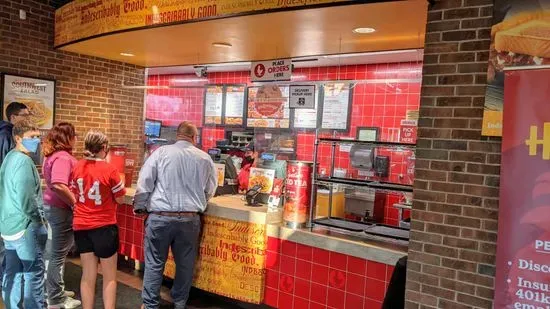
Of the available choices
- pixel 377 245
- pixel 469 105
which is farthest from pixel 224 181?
pixel 469 105

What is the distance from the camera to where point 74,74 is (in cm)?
604

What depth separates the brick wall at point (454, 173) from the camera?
2.80 metres

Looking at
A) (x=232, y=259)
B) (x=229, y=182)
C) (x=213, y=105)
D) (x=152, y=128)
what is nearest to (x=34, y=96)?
(x=152, y=128)

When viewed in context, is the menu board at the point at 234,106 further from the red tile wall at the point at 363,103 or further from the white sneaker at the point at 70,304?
the white sneaker at the point at 70,304

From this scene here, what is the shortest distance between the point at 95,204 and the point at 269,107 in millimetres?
2874

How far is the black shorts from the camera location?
12.1ft

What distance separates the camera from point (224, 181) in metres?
5.13

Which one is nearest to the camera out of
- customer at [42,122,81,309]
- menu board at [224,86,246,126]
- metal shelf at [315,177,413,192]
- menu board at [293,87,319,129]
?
metal shelf at [315,177,413,192]

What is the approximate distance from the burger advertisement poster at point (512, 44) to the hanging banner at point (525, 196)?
10 cm

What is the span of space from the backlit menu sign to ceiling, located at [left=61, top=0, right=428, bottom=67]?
120 mm

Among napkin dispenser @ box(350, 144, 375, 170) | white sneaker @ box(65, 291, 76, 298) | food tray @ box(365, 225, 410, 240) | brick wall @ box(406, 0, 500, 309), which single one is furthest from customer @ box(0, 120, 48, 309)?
napkin dispenser @ box(350, 144, 375, 170)

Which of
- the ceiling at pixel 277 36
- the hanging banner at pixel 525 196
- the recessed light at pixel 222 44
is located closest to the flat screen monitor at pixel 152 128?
the ceiling at pixel 277 36

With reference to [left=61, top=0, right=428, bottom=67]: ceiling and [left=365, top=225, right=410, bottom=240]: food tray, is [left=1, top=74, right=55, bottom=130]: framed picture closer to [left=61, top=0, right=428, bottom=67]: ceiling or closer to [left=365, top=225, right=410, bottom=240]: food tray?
[left=61, top=0, right=428, bottom=67]: ceiling

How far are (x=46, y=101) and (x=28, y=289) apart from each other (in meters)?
2.77
